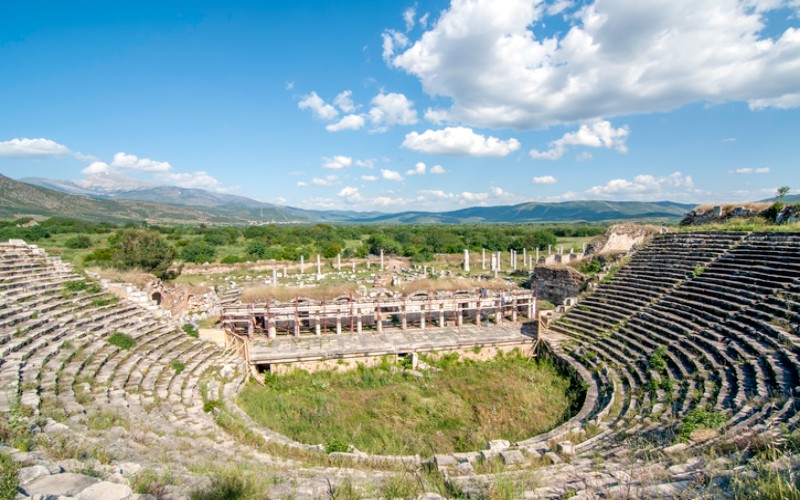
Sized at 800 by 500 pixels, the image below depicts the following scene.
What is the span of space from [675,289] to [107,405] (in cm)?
2107

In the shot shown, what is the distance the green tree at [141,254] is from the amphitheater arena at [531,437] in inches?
620

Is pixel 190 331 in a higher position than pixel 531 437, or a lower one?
higher

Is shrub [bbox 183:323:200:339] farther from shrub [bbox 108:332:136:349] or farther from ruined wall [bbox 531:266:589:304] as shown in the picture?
ruined wall [bbox 531:266:589:304]

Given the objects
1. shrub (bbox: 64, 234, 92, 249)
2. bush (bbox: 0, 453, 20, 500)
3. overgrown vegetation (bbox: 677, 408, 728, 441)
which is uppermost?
shrub (bbox: 64, 234, 92, 249)

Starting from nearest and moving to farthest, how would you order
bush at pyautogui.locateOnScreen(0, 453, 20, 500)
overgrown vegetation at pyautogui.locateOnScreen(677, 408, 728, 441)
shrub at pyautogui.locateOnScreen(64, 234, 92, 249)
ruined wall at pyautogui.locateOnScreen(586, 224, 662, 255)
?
1. bush at pyautogui.locateOnScreen(0, 453, 20, 500)
2. overgrown vegetation at pyautogui.locateOnScreen(677, 408, 728, 441)
3. ruined wall at pyautogui.locateOnScreen(586, 224, 662, 255)
4. shrub at pyautogui.locateOnScreen(64, 234, 92, 249)

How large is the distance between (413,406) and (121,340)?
386 inches

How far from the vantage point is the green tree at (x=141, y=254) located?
31203mm

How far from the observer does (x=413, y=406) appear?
1336 cm

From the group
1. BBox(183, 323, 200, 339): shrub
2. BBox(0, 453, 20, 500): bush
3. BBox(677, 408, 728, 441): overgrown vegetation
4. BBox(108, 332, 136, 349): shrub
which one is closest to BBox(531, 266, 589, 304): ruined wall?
BBox(677, 408, 728, 441): overgrown vegetation

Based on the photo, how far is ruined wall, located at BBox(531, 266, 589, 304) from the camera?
26.5 meters

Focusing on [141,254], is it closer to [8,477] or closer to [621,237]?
[8,477]

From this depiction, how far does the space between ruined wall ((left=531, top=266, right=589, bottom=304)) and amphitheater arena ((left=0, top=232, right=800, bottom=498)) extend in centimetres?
719

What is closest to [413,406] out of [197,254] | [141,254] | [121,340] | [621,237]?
[121,340]

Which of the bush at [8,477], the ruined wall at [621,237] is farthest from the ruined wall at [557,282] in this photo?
the bush at [8,477]
